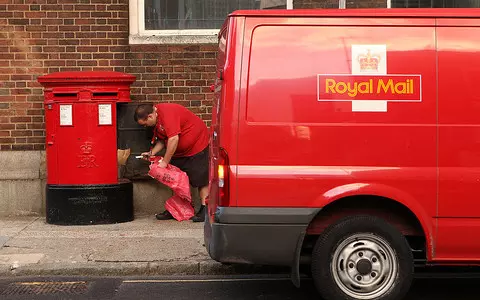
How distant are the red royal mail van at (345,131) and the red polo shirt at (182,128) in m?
3.27

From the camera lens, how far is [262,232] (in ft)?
17.8

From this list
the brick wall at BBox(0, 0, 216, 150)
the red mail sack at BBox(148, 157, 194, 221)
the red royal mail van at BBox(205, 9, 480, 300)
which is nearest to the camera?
the red royal mail van at BBox(205, 9, 480, 300)

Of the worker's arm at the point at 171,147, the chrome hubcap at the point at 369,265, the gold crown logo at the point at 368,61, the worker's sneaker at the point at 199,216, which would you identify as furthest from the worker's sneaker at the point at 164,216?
the gold crown logo at the point at 368,61

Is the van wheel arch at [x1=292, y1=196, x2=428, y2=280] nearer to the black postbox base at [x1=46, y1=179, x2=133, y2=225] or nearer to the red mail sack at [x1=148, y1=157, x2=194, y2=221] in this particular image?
the red mail sack at [x1=148, y1=157, x2=194, y2=221]

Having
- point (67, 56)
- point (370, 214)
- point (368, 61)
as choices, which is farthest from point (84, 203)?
point (368, 61)

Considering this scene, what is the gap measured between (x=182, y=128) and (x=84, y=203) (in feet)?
4.76

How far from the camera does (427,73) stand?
17.7 feet

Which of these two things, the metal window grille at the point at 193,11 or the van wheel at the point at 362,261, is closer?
the van wheel at the point at 362,261

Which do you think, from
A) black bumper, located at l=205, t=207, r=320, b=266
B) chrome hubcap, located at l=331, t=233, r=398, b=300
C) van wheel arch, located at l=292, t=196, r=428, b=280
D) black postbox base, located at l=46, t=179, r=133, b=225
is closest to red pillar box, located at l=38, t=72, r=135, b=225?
black postbox base, located at l=46, t=179, r=133, b=225

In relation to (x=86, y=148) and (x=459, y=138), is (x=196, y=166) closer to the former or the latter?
(x=86, y=148)

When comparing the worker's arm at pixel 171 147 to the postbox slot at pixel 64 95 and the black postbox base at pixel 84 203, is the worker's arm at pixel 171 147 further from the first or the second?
the postbox slot at pixel 64 95

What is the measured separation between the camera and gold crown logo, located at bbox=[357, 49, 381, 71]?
17.7 feet

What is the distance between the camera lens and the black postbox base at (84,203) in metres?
8.80

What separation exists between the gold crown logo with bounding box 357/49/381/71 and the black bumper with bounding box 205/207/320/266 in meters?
1.09
